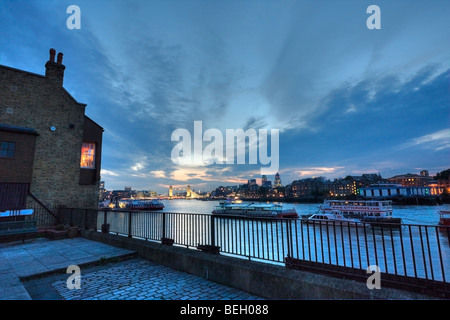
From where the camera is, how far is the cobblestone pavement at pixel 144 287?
185 inches

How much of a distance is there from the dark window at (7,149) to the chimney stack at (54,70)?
514 cm

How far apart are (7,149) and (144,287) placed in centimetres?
1373

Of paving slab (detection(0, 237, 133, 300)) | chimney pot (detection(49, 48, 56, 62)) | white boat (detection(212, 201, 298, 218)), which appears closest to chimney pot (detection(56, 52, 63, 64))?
chimney pot (detection(49, 48, 56, 62))

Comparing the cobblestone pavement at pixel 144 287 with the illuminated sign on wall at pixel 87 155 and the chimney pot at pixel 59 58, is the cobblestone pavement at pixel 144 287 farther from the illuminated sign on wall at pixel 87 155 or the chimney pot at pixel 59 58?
the chimney pot at pixel 59 58

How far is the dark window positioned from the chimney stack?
5141mm

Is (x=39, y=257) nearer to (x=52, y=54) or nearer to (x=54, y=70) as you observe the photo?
(x=54, y=70)

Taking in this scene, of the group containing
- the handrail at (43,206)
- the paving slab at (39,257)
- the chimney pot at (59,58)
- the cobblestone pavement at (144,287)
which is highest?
the chimney pot at (59,58)

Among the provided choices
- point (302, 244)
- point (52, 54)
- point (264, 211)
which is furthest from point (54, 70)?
point (264, 211)

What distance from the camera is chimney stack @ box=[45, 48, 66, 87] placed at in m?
15.7

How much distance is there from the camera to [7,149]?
1322 centimetres

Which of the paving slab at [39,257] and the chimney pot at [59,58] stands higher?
the chimney pot at [59,58]

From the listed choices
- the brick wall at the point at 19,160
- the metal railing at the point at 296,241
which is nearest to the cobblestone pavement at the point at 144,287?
the metal railing at the point at 296,241

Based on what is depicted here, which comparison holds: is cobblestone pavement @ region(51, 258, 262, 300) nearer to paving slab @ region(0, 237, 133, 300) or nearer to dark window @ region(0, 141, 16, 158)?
paving slab @ region(0, 237, 133, 300)
